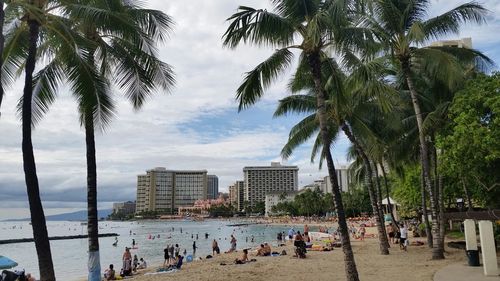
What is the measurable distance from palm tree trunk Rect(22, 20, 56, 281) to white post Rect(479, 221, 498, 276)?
10.6m

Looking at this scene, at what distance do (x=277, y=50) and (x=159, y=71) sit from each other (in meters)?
3.36

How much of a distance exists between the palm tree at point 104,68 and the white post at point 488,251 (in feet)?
29.9

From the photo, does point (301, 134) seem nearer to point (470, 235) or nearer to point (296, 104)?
point (296, 104)

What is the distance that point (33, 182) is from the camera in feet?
29.0

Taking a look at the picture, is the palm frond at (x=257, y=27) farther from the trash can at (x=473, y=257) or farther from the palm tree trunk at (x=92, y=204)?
the trash can at (x=473, y=257)

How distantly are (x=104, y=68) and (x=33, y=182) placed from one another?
328 centimetres

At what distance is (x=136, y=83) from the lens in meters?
9.98

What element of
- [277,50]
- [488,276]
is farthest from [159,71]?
[488,276]

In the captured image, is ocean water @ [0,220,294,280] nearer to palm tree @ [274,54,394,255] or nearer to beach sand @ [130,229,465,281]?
beach sand @ [130,229,465,281]

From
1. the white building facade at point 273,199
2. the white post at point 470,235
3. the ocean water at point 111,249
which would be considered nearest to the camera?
the white post at point 470,235

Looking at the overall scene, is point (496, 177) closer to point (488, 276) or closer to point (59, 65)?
point (488, 276)

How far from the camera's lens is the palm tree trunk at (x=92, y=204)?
9932mm

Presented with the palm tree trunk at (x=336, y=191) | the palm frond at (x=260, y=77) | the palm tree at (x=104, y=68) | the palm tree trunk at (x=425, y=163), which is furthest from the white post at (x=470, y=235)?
the palm tree at (x=104, y=68)

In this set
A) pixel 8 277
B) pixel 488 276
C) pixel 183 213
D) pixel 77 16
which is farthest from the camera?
pixel 183 213
